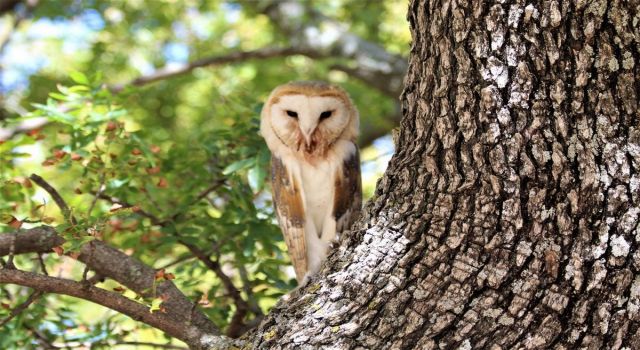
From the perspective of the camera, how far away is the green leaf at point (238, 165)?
3.53 m

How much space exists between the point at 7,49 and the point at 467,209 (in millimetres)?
7459

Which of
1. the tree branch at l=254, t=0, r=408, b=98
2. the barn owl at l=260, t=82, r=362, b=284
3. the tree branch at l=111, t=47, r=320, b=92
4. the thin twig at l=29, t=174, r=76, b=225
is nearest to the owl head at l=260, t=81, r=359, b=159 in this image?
the barn owl at l=260, t=82, r=362, b=284

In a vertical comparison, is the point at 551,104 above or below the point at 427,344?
above

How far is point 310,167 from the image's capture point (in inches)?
146

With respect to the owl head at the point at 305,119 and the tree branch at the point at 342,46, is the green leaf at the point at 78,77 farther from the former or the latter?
the tree branch at the point at 342,46

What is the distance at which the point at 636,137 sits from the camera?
85.9 inches

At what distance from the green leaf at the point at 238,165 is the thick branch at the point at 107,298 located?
2.77 ft

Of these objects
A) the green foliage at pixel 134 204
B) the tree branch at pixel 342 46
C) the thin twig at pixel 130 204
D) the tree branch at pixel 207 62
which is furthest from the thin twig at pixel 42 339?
the tree branch at pixel 342 46

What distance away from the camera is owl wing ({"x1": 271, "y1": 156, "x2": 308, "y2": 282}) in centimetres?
368

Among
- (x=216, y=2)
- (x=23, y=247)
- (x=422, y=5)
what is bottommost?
(x=23, y=247)

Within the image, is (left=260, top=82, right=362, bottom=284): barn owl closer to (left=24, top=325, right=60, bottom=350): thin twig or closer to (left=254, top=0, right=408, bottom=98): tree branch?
(left=24, top=325, right=60, bottom=350): thin twig

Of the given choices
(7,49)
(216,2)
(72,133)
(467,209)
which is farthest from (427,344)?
(7,49)

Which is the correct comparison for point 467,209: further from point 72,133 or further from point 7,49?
point 7,49

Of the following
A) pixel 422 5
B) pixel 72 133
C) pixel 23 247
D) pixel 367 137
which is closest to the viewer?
pixel 422 5
